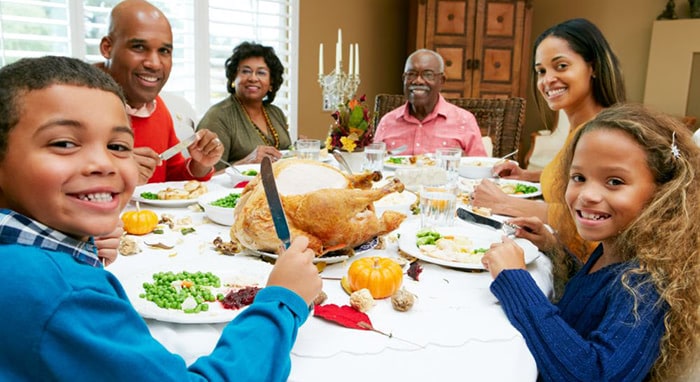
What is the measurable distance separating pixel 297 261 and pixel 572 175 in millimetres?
708

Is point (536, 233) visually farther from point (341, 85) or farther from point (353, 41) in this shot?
point (353, 41)

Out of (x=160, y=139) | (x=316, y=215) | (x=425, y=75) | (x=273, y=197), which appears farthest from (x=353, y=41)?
(x=273, y=197)

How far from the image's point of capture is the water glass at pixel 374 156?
243 centimetres

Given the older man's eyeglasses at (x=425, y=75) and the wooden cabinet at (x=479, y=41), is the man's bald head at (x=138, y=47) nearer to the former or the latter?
the older man's eyeglasses at (x=425, y=75)

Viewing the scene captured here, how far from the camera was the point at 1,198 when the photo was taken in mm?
754

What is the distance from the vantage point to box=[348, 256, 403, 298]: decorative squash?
1105mm

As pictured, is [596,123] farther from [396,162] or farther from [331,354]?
[396,162]

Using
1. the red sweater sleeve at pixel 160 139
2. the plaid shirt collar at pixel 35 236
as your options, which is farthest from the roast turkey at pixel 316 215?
the red sweater sleeve at pixel 160 139

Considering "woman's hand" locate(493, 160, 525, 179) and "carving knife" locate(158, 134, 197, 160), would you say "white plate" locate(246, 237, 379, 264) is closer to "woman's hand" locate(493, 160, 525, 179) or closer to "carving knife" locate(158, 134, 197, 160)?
"carving knife" locate(158, 134, 197, 160)

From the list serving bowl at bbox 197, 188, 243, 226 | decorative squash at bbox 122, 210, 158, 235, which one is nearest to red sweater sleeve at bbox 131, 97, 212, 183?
serving bowl at bbox 197, 188, 243, 226

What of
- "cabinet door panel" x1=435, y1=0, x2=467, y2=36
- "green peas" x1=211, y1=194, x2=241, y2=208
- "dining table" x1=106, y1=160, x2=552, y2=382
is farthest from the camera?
"cabinet door panel" x1=435, y1=0, x2=467, y2=36

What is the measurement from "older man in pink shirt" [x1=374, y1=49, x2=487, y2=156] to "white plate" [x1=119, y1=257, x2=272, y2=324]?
281 centimetres

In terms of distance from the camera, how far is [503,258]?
122 centimetres

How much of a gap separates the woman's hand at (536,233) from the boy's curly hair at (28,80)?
1.15 metres
